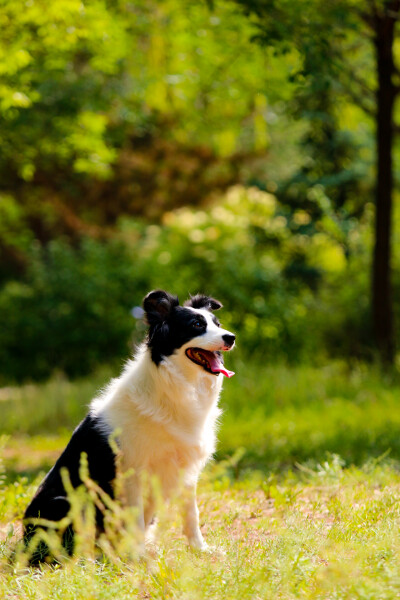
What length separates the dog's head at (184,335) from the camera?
13.6ft

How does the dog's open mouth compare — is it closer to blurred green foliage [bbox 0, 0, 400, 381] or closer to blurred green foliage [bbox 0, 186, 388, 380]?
blurred green foliage [bbox 0, 0, 400, 381]

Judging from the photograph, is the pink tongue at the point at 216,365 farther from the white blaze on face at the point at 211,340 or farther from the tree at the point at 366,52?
the tree at the point at 366,52

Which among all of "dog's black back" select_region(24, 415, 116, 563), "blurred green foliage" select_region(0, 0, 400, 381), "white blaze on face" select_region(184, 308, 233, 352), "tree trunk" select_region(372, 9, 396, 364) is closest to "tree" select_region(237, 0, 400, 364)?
"tree trunk" select_region(372, 9, 396, 364)

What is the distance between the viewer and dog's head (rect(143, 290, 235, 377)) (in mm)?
4141

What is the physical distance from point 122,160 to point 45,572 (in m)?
16.7

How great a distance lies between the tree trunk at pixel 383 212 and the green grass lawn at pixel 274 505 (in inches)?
35.2

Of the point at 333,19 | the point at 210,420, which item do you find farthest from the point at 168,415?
the point at 333,19

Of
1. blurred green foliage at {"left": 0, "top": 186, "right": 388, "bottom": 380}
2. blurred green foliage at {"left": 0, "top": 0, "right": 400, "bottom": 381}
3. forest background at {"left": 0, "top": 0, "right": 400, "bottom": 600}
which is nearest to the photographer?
forest background at {"left": 0, "top": 0, "right": 400, "bottom": 600}

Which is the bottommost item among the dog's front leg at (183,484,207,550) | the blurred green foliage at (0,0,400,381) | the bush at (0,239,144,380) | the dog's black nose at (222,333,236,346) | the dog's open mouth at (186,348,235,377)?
the bush at (0,239,144,380)

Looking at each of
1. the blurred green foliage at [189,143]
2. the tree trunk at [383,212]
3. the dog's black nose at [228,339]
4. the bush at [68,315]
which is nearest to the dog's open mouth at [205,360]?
the dog's black nose at [228,339]

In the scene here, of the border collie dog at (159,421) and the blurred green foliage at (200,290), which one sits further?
the blurred green foliage at (200,290)

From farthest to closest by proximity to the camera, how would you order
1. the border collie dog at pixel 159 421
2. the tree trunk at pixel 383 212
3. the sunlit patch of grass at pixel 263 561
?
1. the tree trunk at pixel 383 212
2. the border collie dog at pixel 159 421
3. the sunlit patch of grass at pixel 263 561

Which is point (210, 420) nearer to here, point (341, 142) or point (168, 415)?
point (168, 415)

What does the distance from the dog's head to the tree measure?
3.95 m
